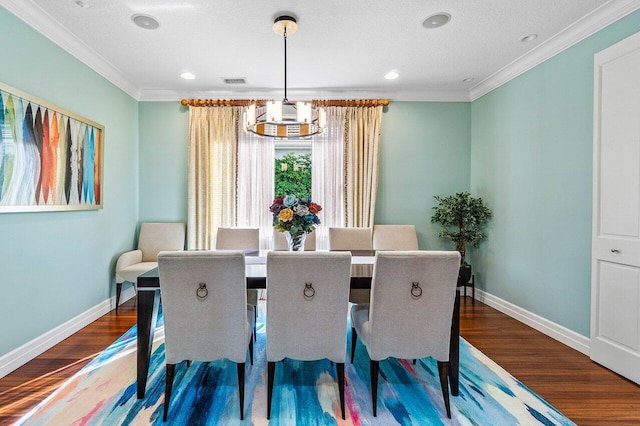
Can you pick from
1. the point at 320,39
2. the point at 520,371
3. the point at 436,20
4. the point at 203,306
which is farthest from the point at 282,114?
the point at 520,371

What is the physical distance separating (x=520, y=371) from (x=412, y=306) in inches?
48.1

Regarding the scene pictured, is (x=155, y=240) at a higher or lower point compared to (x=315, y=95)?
lower

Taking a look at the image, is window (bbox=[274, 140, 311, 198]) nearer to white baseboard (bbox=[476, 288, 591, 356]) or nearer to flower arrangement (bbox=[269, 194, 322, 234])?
flower arrangement (bbox=[269, 194, 322, 234])

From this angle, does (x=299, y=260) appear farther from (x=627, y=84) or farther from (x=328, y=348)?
(x=627, y=84)

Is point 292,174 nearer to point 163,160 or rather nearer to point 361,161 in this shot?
point 361,161

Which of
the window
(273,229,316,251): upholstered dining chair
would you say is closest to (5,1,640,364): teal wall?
the window

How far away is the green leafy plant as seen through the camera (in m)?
3.93

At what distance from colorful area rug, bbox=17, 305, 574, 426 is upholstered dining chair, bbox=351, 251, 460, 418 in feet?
0.57

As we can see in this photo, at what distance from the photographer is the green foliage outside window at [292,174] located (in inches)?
191

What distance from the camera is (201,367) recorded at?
2.31 m

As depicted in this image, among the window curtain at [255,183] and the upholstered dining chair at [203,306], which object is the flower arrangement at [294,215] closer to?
the upholstered dining chair at [203,306]

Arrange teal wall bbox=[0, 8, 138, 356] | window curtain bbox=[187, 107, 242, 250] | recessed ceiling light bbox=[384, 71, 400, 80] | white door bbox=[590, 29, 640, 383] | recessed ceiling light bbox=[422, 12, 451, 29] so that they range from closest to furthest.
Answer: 1. white door bbox=[590, 29, 640, 383]
2. teal wall bbox=[0, 8, 138, 356]
3. recessed ceiling light bbox=[422, 12, 451, 29]
4. recessed ceiling light bbox=[384, 71, 400, 80]
5. window curtain bbox=[187, 107, 242, 250]

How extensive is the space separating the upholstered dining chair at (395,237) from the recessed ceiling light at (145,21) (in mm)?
3070

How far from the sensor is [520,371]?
2.30 metres
